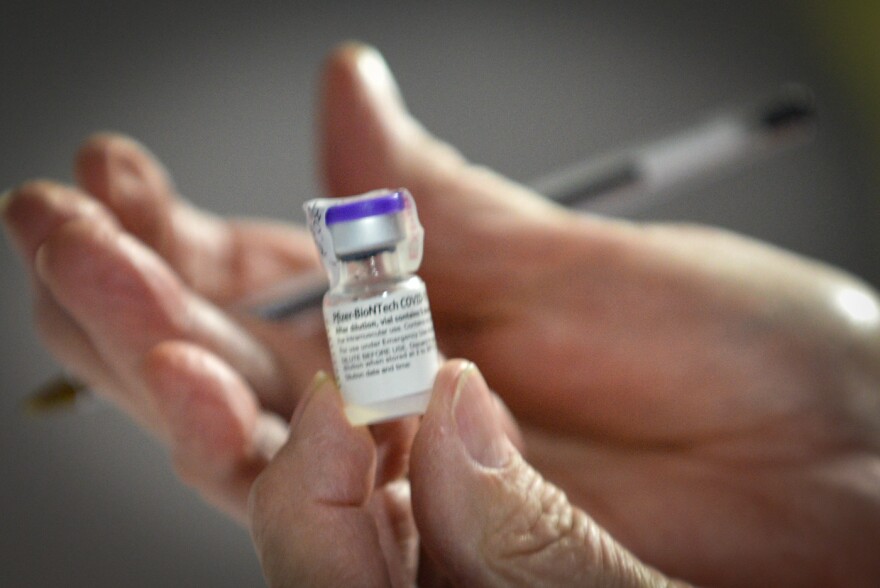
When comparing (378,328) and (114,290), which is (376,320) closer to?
(378,328)

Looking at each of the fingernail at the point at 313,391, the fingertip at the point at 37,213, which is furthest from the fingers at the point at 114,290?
the fingernail at the point at 313,391

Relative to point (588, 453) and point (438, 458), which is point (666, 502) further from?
point (438, 458)

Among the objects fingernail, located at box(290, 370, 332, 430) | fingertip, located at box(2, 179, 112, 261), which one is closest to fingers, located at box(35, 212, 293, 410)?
→ fingertip, located at box(2, 179, 112, 261)

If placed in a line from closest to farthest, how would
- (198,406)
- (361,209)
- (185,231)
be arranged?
(361,209), (198,406), (185,231)

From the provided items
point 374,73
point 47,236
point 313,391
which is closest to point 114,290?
point 47,236

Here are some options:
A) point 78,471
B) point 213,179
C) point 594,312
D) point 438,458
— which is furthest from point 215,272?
point 438,458

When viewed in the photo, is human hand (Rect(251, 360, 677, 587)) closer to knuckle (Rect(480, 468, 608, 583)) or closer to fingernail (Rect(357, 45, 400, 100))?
knuckle (Rect(480, 468, 608, 583))
